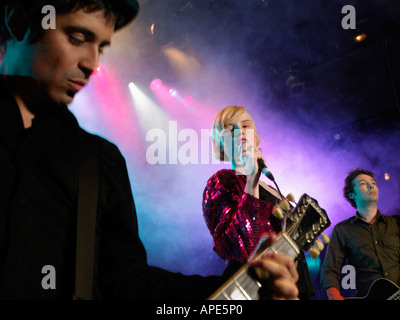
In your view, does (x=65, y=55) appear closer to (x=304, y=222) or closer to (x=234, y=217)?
(x=304, y=222)

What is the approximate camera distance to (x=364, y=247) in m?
4.29

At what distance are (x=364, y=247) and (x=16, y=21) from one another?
4.55 meters

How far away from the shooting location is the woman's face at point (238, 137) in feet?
7.77

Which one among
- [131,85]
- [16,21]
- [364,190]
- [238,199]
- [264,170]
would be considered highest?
[131,85]

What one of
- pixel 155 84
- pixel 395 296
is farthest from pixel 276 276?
pixel 155 84

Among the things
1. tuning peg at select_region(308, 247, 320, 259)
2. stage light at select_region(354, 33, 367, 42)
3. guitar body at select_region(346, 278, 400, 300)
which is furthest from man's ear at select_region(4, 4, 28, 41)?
stage light at select_region(354, 33, 367, 42)

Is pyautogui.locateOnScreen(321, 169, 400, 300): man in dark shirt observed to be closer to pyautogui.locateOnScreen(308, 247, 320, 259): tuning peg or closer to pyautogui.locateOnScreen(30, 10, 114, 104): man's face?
pyautogui.locateOnScreen(308, 247, 320, 259): tuning peg

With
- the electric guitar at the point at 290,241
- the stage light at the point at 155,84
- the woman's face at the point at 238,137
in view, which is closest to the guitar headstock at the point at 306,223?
the electric guitar at the point at 290,241

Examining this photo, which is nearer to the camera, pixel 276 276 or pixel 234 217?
pixel 276 276

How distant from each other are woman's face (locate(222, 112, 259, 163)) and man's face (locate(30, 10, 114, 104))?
1.33m

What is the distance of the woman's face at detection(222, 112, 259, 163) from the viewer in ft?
7.77

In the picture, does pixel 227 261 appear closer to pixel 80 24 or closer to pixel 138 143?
pixel 80 24

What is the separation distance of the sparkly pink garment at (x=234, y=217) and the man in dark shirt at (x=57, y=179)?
2.24 feet

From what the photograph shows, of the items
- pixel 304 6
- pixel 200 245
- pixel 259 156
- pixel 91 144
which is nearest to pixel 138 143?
pixel 200 245
